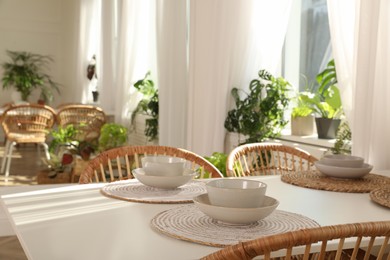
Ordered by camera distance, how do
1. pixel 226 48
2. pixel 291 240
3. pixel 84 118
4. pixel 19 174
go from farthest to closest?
1. pixel 84 118
2. pixel 19 174
3. pixel 226 48
4. pixel 291 240

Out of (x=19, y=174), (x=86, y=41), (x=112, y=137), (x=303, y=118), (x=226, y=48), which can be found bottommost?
(x=19, y=174)

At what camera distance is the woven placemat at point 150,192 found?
134 cm

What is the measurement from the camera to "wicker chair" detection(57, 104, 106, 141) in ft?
19.9

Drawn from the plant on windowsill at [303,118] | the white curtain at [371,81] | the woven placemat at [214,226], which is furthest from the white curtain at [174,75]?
the woven placemat at [214,226]

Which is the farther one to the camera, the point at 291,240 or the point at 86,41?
the point at 86,41

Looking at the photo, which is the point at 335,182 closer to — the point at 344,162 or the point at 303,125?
the point at 344,162

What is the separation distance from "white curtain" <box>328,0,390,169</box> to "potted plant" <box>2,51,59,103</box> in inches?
288

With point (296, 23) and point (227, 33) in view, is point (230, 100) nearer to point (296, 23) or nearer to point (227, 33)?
point (227, 33)

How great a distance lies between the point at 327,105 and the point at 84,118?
3.74m

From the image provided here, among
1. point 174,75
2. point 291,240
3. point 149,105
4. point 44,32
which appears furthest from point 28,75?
point 291,240

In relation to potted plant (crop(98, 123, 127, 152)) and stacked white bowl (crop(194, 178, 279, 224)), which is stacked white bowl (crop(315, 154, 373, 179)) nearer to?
stacked white bowl (crop(194, 178, 279, 224))

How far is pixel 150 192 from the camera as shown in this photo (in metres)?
1.44

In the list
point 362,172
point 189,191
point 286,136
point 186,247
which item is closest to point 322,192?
point 362,172

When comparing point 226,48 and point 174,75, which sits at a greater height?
point 226,48
